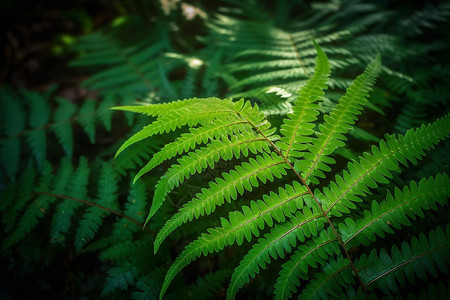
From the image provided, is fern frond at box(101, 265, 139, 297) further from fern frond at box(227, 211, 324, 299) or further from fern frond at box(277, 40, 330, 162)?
fern frond at box(277, 40, 330, 162)

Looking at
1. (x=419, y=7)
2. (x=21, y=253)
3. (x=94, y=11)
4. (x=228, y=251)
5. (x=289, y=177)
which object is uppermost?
(x=419, y=7)

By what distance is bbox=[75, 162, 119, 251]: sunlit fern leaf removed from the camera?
1544mm

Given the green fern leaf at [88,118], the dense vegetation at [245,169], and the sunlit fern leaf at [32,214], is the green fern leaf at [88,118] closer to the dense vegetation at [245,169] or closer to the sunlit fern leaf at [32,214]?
the dense vegetation at [245,169]

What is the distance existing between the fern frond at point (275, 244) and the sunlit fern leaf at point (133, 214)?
0.78 meters

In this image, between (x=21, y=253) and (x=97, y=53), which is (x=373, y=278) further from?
(x=97, y=53)

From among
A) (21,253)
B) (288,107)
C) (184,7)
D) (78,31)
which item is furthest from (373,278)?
(78,31)

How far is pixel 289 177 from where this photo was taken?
1.41 m

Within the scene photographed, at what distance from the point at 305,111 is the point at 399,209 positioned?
58 cm

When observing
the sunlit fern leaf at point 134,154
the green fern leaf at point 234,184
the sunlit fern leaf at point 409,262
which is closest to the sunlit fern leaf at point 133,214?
the sunlit fern leaf at point 134,154

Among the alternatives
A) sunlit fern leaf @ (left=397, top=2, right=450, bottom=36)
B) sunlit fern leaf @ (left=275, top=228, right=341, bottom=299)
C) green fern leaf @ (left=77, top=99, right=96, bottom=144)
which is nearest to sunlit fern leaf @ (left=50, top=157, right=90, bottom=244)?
green fern leaf @ (left=77, top=99, right=96, bottom=144)

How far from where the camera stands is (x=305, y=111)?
1118 mm

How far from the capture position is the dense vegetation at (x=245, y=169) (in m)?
1.09

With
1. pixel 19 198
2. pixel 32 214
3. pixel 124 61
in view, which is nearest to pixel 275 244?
pixel 32 214

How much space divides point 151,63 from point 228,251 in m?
2.20
